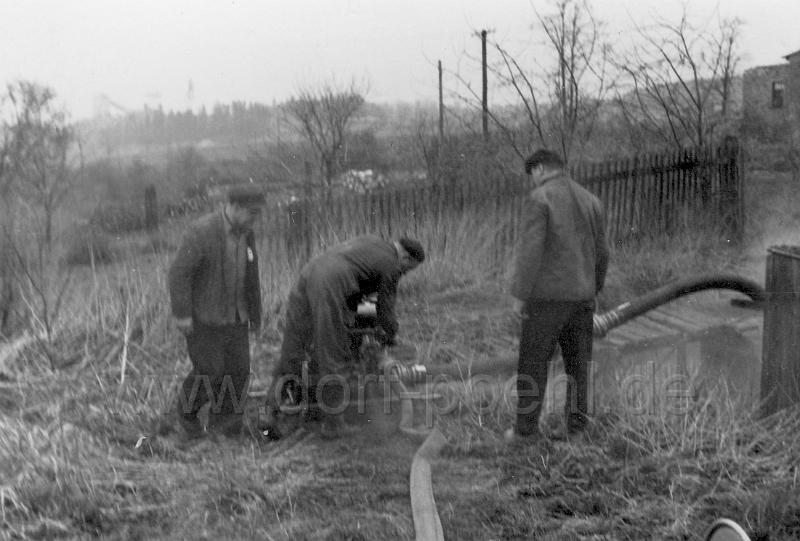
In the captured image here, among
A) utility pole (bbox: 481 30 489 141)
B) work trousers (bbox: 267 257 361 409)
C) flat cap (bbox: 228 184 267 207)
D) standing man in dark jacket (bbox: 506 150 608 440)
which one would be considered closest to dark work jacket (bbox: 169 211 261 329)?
flat cap (bbox: 228 184 267 207)

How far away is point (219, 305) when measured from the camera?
543 cm

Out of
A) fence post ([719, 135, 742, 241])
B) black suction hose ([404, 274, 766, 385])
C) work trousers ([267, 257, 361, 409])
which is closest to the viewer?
work trousers ([267, 257, 361, 409])

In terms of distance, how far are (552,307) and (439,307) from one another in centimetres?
317

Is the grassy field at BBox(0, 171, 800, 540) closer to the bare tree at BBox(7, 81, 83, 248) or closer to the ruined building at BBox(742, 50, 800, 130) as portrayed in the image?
the bare tree at BBox(7, 81, 83, 248)

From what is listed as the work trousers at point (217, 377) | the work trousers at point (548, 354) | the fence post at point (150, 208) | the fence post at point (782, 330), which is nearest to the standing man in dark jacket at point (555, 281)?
the work trousers at point (548, 354)

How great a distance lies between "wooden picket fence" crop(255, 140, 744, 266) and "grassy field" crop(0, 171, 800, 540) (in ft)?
5.98

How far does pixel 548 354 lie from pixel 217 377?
6.66 feet

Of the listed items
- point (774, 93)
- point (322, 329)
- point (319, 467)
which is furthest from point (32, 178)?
point (774, 93)

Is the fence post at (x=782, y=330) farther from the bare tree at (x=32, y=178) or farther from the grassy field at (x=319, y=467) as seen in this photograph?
the bare tree at (x=32, y=178)

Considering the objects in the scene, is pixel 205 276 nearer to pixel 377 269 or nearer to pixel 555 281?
pixel 377 269

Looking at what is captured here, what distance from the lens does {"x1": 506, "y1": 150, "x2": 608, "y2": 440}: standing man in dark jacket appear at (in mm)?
5098

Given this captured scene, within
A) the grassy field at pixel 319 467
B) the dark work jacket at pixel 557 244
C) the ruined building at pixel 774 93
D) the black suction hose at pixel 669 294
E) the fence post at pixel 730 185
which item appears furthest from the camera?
the ruined building at pixel 774 93

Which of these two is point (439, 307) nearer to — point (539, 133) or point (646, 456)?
point (539, 133)

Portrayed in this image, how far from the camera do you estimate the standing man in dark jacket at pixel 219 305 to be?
17.4 ft
